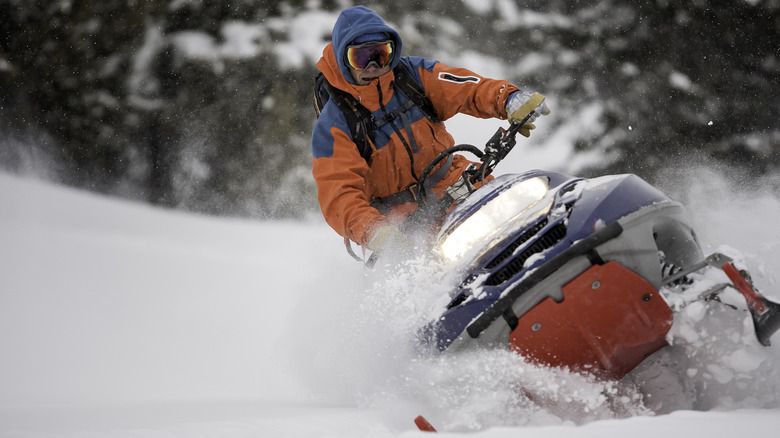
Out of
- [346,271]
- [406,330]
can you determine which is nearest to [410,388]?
[406,330]

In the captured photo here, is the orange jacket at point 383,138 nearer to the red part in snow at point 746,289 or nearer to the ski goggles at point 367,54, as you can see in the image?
the ski goggles at point 367,54

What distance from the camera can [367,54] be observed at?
356 centimetres

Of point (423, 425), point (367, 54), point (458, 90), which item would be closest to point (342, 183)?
point (367, 54)

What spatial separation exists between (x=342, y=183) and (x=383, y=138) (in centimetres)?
47

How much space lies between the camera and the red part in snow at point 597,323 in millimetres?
2426

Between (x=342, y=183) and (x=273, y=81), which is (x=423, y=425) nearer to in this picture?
(x=342, y=183)

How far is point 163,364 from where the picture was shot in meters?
5.49

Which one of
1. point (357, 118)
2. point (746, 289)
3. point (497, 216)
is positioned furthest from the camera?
point (357, 118)

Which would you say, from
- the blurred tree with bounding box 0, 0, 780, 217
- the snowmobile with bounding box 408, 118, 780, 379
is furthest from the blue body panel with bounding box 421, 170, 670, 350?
the blurred tree with bounding box 0, 0, 780, 217

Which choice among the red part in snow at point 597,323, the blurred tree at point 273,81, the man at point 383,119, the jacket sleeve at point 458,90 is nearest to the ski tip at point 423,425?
the red part in snow at point 597,323

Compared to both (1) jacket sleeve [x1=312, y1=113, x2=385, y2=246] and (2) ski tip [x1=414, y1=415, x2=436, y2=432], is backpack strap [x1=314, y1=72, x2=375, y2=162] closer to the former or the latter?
(1) jacket sleeve [x1=312, y1=113, x2=385, y2=246]

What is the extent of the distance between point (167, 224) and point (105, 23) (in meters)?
3.96

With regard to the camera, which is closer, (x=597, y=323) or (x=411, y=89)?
(x=597, y=323)

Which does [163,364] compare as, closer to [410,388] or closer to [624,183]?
[410,388]
